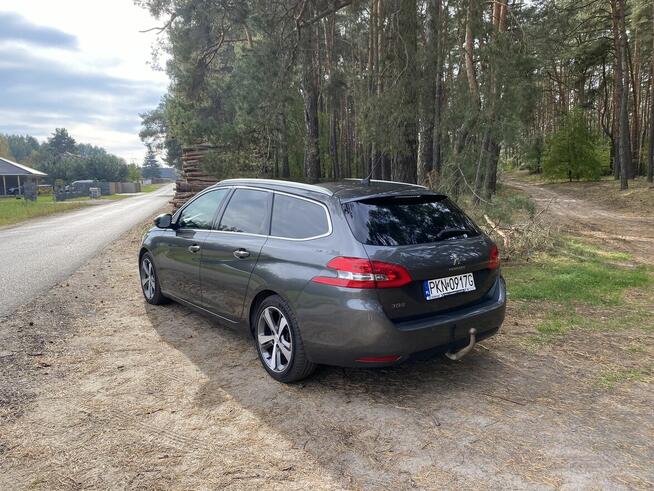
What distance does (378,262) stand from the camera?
3.34 metres

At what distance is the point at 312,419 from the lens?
130 inches

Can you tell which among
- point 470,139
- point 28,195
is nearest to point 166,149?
point 28,195

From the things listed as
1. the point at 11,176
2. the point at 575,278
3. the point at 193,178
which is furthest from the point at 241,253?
the point at 11,176

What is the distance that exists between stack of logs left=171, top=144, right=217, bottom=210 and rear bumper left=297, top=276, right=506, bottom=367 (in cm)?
1375

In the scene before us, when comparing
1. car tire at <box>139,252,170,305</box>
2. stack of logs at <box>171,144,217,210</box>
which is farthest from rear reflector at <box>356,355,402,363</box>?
stack of logs at <box>171,144,217,210</box>

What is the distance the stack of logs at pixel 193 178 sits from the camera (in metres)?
16.7

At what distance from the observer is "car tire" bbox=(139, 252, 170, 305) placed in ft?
20.0

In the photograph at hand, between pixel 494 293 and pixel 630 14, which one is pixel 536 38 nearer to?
pixel 494 293

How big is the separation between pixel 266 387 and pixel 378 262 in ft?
4.70

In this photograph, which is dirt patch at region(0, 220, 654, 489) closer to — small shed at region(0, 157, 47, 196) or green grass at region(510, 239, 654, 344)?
green grass at region(510, 239, 654, 344)

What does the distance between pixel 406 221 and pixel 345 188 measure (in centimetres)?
66

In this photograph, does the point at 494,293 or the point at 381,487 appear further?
the point at 494,293

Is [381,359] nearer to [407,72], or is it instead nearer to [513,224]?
[513,224]

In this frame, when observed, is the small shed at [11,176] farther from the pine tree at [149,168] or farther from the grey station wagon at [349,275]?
the pine tree at [149,168]
